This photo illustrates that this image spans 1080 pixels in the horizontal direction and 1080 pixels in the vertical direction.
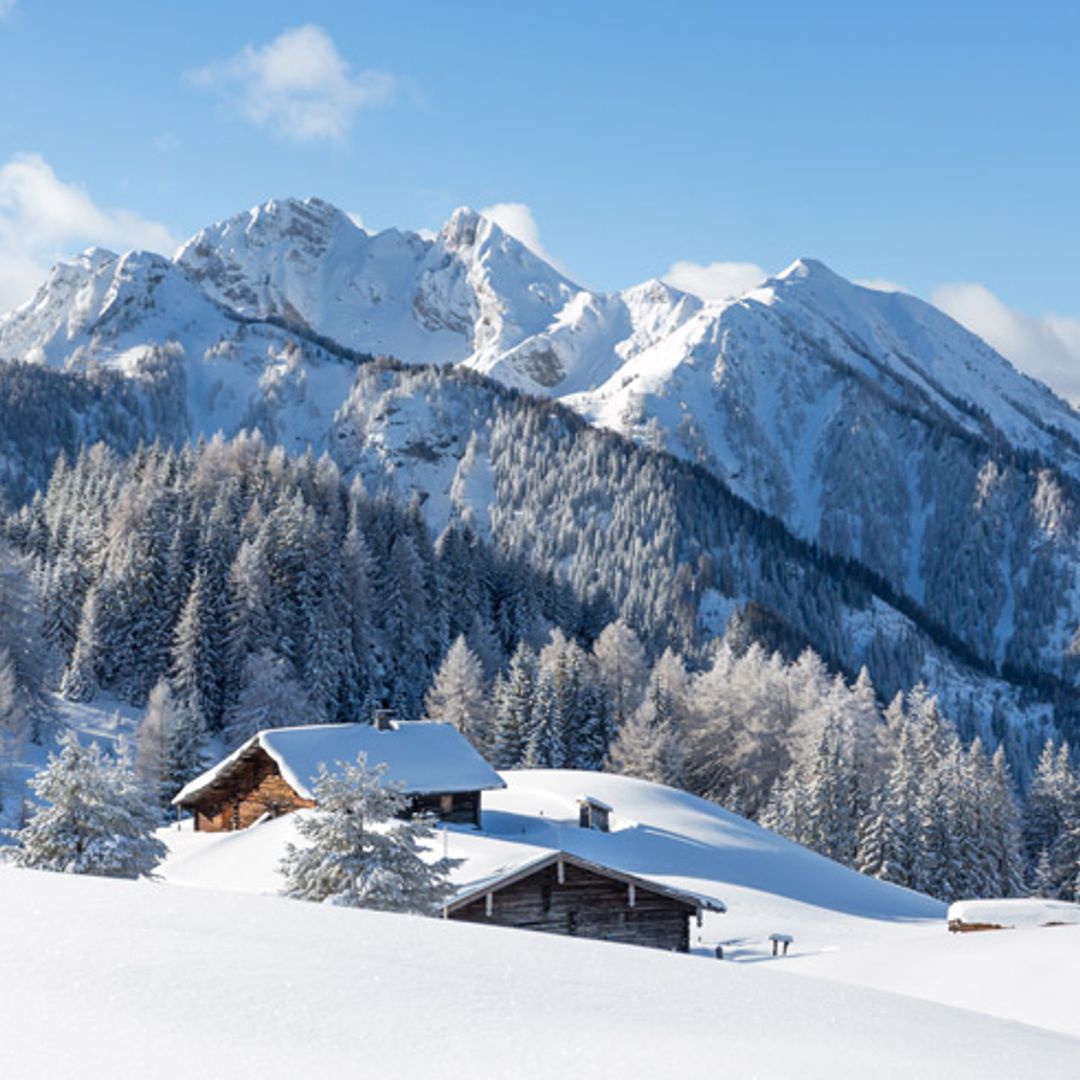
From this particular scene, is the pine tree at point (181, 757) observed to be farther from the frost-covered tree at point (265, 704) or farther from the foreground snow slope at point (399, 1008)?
the foreground snow slope at point (399, 1008)

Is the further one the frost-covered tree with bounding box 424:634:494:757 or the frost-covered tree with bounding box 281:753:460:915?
the frost-covered tree with bounding box 424:634:494:757

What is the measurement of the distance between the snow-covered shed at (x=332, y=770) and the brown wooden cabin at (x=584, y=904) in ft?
51.8

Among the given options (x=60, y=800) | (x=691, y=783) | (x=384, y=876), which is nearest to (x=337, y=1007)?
(x=384, y=876)

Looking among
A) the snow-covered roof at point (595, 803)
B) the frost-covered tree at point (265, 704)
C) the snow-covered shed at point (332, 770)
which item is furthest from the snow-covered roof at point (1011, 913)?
the frost-covered tree at point (265, 704)

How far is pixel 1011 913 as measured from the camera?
3084cm

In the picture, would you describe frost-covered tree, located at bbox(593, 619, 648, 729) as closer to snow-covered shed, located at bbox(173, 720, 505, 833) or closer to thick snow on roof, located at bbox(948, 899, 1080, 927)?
snow-covered shed, located at bbox(173, 720, 505, 833)

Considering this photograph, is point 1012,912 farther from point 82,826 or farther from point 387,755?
point 387,755

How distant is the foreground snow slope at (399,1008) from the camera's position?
22.2 ft

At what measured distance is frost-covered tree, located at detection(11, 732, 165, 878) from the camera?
23.8 meters

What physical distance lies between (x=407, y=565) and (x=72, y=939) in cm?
9541

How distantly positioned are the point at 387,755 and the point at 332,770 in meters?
2.18

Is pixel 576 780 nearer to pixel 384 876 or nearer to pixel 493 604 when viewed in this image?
pixel 384 876

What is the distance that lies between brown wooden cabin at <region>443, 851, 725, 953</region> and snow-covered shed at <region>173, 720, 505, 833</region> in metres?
15.8

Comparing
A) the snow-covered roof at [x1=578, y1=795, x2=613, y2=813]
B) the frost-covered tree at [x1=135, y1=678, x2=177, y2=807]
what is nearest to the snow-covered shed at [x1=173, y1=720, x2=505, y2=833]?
the snow-covered roof at [x1=578, y1=795, x2=613, y2=813]
